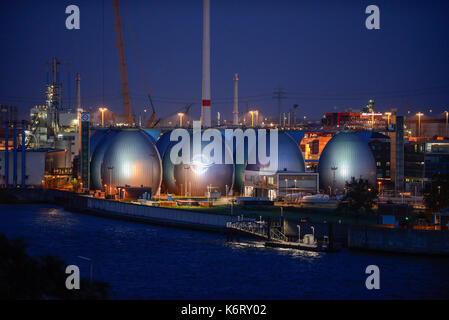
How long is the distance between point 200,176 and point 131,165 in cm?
524

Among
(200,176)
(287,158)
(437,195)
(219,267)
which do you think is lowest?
(219,267)

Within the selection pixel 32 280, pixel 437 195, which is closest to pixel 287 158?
pixel 437 195

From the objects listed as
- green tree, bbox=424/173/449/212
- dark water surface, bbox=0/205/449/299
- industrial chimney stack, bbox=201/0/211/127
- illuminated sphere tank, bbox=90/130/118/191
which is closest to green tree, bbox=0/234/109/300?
dark water surface, bbox=0/205/449/299

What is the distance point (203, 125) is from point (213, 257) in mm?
30772

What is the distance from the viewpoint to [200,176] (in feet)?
167

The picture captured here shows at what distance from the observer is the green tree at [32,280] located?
19.0 metres

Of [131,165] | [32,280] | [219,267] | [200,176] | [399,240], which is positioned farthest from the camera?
[131,165]

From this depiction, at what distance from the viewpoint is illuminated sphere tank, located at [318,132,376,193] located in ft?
169

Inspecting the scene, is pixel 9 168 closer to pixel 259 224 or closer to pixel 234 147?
pixel 234 147

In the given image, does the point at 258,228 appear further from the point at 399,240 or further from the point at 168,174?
the point at 168,174

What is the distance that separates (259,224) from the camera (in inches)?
1420

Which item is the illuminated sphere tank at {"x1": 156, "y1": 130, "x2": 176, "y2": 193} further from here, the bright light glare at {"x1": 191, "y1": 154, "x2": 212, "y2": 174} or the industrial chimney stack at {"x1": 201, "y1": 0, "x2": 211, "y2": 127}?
the industrial chimney stack at {"x1": 201, "y1": 0, "x2": 211, "y2": 127}
